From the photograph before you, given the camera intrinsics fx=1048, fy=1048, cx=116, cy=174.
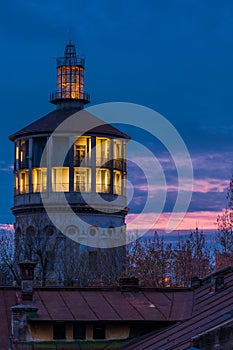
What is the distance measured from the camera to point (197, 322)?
103ft

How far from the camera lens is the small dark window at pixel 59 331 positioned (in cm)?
3391

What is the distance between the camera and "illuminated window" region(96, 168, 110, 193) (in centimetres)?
9644

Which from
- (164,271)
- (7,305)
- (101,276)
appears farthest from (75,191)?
(7,305)

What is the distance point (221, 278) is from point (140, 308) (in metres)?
2.95

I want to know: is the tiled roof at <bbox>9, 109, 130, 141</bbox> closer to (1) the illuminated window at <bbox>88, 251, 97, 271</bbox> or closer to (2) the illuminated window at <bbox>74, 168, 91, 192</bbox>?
(2) the illuminated window at <bbox>74, 168, 91, 192</bbox>

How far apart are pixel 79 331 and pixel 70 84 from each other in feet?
212

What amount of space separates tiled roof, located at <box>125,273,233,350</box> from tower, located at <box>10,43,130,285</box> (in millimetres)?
53129

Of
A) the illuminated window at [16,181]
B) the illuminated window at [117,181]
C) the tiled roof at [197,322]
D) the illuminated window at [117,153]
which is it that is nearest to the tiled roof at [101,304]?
the tiled roof at [197,322]

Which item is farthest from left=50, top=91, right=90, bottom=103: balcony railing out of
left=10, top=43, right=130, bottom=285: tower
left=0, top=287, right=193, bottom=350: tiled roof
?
left=0, top=287, right=193, bottom=350: tiled roof

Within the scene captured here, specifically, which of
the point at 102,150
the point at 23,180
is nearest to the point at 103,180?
the point at 102,150

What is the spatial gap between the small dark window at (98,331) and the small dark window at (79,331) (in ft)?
1.17

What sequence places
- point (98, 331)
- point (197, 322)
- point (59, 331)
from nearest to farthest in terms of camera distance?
point (197, 322) < point (59, 331) < point (98, 331)

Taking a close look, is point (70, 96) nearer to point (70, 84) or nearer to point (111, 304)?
point (70, 84)

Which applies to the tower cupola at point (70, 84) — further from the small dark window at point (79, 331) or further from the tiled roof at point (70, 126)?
the small dark window at point (79, 331)
